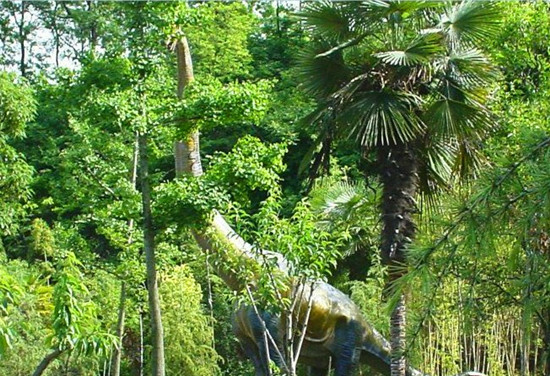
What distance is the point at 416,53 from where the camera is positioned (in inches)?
314

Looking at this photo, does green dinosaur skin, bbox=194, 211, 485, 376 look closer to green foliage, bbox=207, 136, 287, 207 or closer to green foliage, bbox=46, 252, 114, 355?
green foliage, bbox=207, 136, 287, 207

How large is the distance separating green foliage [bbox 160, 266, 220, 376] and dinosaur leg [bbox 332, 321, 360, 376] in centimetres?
519

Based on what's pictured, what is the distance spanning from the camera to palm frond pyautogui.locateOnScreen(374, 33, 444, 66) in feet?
26.0

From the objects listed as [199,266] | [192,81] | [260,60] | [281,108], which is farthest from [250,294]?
[260,60]

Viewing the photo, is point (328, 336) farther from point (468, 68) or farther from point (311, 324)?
point (468, 68)

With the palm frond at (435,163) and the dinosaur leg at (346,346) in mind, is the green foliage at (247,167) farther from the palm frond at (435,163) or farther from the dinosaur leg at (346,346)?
the dinosaur leg at (346,346)

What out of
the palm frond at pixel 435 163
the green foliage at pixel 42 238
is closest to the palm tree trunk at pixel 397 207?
the palm frond at pixel 435 163

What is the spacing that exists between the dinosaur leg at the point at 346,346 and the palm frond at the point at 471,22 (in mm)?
2923

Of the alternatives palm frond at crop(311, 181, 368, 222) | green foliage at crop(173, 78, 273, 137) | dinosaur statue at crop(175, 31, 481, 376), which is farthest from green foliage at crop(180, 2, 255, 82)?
green foliage at crop(173, 78, 273, 137)

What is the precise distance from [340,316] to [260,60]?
1358 cm

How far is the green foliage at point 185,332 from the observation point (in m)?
14.2

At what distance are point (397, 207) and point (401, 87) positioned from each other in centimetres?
105

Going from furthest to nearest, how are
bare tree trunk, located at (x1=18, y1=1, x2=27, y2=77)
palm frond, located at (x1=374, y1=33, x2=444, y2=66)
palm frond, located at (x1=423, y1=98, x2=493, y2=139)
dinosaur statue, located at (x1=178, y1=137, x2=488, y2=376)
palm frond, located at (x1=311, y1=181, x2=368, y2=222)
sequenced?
bare tree trunk, located at (x1=18, y1=1, x2=27, y2=77) < palm frond, located at (x1=311, y1=181, x2=368, y2=222) < dinosaur statue, located at (x1=178, y1=137, x2=488, y2=376) < palm frond, located at (x1=423, y1=98, x2=493, y2=139) < palm frond, located at (x1=374, y1=33, x2=444, y2=66)

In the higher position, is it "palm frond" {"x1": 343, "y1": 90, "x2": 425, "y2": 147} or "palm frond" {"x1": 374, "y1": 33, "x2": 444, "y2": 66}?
"palm frond" {"x1": 374, "y1": 33, "x2": 444, "y2": 66}
